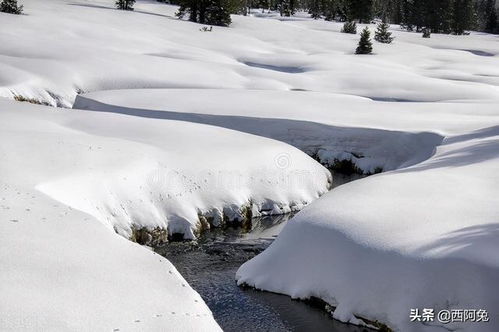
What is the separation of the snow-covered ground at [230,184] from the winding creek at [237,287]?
0.31 meters

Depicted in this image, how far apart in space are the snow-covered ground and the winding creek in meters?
0.31

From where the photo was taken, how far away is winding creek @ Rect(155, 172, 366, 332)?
32.6ft

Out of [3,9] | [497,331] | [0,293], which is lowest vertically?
[497,331]

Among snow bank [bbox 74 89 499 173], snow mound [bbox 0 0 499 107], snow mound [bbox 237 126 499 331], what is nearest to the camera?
snow mound [bbox 237 126 499 331]

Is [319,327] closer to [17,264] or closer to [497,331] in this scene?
[497,331]

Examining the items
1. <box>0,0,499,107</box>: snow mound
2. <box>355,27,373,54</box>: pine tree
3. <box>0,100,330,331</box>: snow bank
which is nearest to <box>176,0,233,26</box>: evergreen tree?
<box>0,0,499,107</box>: snow mound

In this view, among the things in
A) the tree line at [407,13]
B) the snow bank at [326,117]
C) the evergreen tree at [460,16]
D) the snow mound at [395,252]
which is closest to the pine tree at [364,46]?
the tree line at [407,13]

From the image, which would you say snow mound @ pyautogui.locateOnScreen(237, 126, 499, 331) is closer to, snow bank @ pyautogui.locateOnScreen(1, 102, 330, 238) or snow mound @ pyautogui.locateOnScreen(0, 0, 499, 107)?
snow bank @ pyautogui.locateOnScreen(1, 102, 330, 238)

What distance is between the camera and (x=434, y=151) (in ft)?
58.5

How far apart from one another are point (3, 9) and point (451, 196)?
36.7 meters

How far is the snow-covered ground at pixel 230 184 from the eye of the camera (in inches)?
325

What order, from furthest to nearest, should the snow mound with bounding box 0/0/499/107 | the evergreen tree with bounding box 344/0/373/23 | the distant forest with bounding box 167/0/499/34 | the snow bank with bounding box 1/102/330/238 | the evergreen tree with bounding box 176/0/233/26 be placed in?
the distant forest with bounding box 167/0/499/34, the evergreen tree with bounding box 344/0/373/23, the evergreen tree with bounding box 176/0/233/26, the snow mound with bounding box 0/0/499/107, the snow bank with bounding box 1/102/330/238

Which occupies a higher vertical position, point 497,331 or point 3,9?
point 3,9

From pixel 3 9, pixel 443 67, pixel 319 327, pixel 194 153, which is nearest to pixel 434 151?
pixel 194 153
